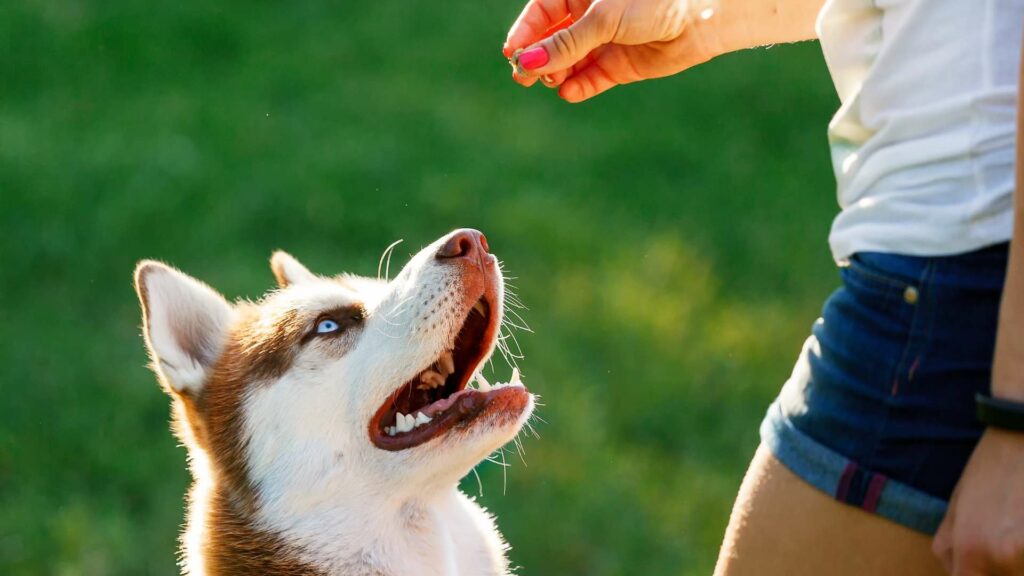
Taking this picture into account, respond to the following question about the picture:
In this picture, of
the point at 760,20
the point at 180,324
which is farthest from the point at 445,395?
the point at 760,20

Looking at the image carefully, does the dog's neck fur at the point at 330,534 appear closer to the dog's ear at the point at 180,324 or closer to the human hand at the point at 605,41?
the dog's ear at the point at 180,324

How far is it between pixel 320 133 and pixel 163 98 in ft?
3.57

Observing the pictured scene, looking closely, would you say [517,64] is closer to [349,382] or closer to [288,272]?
[349,382]

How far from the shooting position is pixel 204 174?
294 inches

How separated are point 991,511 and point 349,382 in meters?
1.83

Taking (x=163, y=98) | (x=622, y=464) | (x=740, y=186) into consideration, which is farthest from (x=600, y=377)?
(x=163, y=98)

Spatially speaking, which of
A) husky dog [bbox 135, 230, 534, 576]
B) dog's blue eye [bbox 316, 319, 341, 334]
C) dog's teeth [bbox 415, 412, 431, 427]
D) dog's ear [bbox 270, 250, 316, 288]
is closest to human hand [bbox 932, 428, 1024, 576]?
husky dog [bbox 135, 230, 534, 576]

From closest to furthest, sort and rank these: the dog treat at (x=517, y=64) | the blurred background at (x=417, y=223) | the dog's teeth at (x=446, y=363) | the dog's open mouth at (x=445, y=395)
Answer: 1. the dog treat at (x=517, y=64)
2. the dog's open mouth at (x=445, y=395)
3. the dog's teeth at (x=446, y=363)
4. the blurred background at (x=417, y=223)

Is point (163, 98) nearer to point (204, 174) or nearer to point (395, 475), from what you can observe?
point (204, 174)

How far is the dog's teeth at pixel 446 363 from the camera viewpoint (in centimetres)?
331

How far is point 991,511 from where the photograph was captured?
1.72 m

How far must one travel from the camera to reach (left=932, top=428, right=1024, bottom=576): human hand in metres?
1.70

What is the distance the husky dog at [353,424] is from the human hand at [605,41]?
1.63 ft

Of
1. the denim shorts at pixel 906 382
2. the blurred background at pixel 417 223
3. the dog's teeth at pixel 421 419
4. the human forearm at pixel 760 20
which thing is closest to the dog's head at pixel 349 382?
the dog's teeth at pixel 421 419
